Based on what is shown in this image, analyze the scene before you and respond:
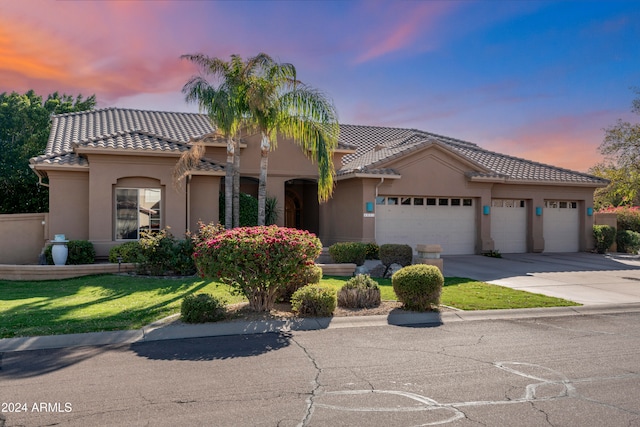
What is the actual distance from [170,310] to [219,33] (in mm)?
8785

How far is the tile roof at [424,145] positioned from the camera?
21.6m

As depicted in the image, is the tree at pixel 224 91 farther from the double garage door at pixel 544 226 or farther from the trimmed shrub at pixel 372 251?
the double garage door at pixel 544 226

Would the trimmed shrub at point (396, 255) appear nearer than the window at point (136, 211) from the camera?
Yes

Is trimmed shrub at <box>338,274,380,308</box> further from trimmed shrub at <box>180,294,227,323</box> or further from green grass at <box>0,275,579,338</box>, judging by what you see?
trimmed shrub at <box>180,294,227,323</box>

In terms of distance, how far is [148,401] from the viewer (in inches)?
211

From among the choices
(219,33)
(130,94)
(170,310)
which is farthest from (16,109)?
(170,310)

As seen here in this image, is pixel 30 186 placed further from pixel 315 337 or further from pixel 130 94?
pixel 315 337

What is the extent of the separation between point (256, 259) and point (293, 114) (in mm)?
7803

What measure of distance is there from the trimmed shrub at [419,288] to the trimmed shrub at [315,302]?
158 centimetres

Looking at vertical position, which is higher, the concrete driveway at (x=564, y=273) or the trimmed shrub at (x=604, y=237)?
the trimmed shrub at (x=604, y=237)

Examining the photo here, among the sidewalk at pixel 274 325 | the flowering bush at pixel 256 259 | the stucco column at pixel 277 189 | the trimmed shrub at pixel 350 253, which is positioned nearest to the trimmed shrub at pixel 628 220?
Result: the trimmed shrub at pixel 350 253

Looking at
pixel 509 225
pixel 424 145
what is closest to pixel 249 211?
pixel 424 145

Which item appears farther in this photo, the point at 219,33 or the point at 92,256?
the point at 92,256

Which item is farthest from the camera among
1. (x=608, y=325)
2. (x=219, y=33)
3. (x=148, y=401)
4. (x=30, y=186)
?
(x=30, y=186)
